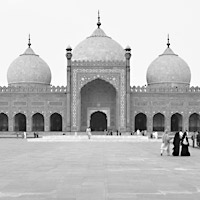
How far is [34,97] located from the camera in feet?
102

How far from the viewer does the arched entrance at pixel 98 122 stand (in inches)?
1292

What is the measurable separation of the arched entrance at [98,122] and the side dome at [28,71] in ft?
19.8

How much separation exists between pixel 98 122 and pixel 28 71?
810cm

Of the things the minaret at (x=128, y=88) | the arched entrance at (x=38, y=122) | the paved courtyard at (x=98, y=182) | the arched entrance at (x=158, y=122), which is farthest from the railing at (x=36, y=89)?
the paved courtyard at (x=98, y=182)

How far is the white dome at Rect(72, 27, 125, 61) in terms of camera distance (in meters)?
33.3

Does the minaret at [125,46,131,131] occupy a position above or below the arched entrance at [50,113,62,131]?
above

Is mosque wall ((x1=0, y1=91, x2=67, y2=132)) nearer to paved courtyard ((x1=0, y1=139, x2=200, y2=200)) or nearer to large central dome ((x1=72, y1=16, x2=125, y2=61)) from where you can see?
large central dome ((x1=72, y1=16, x2=125, y2=61))

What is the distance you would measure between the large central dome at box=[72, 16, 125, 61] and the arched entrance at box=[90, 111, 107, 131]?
16.6 feet

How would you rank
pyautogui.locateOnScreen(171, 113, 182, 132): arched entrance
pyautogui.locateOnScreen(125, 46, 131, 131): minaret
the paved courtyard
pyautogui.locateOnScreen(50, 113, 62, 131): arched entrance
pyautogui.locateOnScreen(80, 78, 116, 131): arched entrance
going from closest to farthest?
the paved courtyard → pyautogui.locateOnScreen(125, 46, 131, 131): minaret → pyautogui.locateOnScreen(80, 78, 116, 131): arched entrance → pyautogui.locateOnScreen(171, 113, 182, 132): arched entrance → pyautogui.locateOnScreen(50, 113, 62, 131): arched entrance

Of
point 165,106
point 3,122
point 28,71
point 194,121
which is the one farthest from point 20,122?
point 194,121

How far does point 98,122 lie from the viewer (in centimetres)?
3284

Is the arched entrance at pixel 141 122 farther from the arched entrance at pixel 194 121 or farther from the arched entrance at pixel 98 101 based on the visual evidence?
the arched entrance at pixel 194 121

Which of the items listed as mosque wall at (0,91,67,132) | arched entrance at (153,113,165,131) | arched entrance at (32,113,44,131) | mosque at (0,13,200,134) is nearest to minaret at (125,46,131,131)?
mosque at (0,13,200,134)

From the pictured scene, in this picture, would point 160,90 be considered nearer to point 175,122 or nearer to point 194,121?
point 175,122
